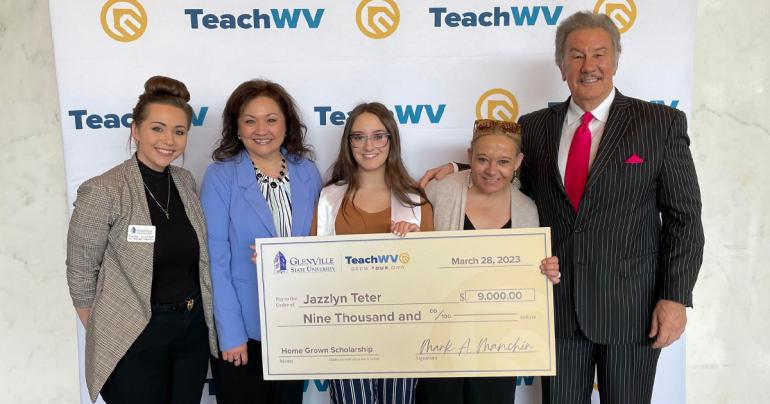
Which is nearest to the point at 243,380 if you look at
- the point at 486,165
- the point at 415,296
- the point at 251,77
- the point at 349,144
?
the point at 415,296

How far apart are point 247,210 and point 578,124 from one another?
51.7 inches

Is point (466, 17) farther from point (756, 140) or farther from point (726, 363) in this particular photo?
point (726, 363)

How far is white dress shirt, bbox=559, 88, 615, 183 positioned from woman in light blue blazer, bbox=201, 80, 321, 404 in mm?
987

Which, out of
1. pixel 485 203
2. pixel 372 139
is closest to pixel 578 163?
pixel 485 203

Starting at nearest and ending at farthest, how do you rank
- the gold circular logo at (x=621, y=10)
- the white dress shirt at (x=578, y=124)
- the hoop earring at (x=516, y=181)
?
the white dress shirt at (x=578, y=124) → the hoop earring at (x=516, y=181) → the gold circular logo at (x=621, y=10)

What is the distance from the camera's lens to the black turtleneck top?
1.86 m

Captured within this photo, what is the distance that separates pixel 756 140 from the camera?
8.69ft

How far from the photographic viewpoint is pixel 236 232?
2.00 meters

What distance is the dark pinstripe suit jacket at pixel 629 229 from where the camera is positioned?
1779 millimetres

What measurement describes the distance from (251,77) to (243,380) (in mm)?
1441

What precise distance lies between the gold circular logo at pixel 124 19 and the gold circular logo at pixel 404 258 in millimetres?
1759

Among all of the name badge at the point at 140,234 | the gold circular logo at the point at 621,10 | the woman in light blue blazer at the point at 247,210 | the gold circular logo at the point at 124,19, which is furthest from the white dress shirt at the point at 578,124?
the gold circular logo at the point at 124,19

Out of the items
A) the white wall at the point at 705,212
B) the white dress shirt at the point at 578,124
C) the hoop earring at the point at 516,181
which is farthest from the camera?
the white wall at the point at 705,212

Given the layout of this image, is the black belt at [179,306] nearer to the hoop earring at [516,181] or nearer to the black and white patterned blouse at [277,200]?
the black and white patterned blouse at [277,200]
